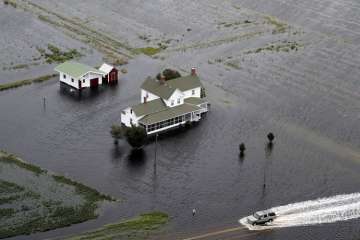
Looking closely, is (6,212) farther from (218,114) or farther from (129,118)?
(218,114)

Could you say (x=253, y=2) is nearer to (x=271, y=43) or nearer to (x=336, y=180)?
(x=271, y=43)

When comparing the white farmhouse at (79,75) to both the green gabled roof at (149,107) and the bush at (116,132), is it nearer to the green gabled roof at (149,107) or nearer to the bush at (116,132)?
the green gabled roof at (149,107)

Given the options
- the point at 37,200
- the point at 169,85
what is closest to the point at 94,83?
the point at 169,85

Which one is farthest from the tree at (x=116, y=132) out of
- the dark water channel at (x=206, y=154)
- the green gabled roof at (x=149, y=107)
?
the green gabled roof at (x=149, y=107)

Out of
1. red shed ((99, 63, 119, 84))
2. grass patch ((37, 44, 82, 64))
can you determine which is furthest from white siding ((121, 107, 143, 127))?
grass patch ((37, 44, 82, 64))

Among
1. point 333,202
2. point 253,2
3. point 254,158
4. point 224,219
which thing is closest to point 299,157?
point 254,158

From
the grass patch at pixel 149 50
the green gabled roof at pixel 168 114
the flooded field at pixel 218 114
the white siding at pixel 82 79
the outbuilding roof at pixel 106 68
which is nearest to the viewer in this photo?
the flooded field at pixel 218 114

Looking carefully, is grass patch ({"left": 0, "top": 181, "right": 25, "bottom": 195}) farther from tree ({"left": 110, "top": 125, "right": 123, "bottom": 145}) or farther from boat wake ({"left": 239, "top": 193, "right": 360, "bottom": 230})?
boat wake ({"left": 239, "top": 193, "right": 360, "bottom": 230})
